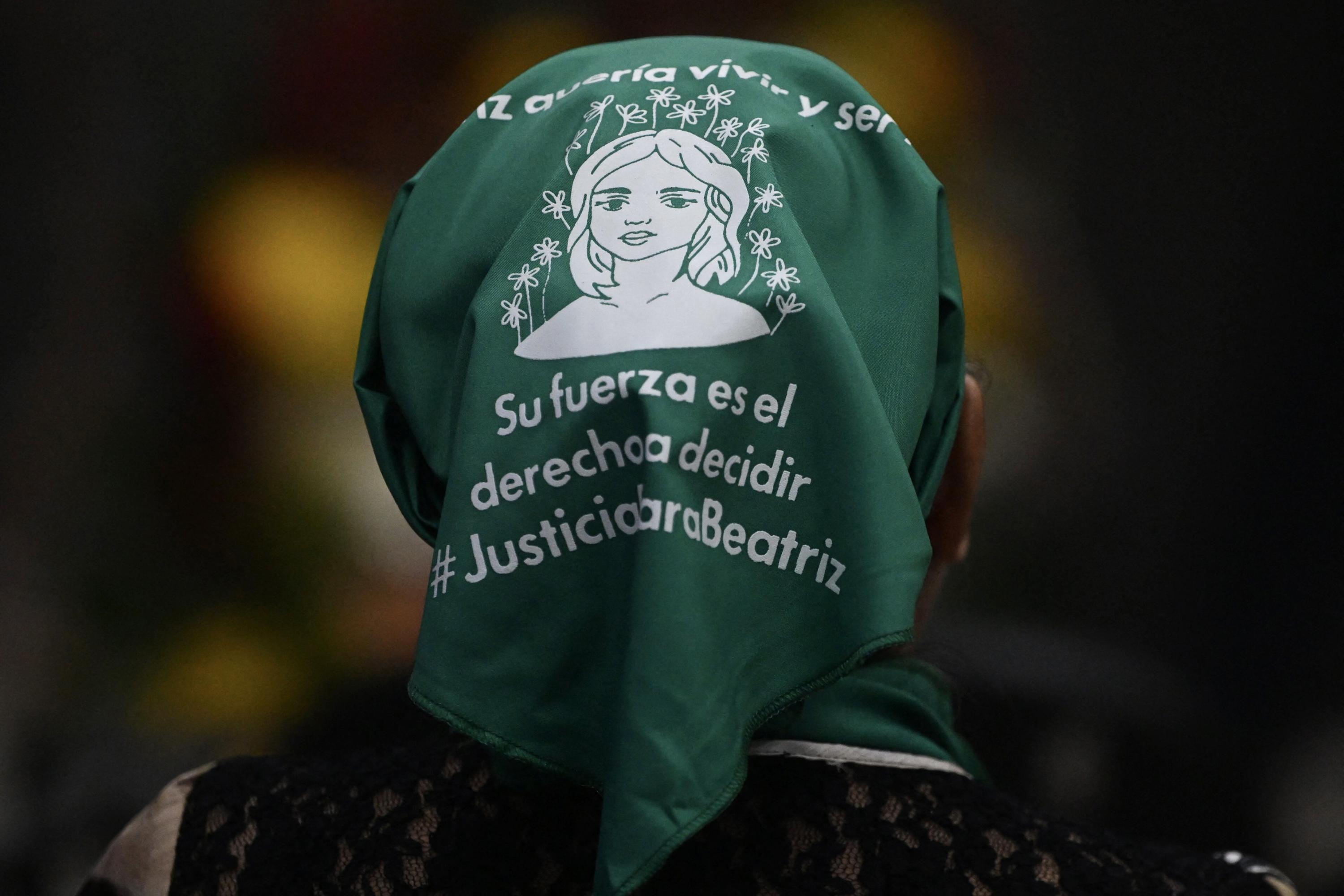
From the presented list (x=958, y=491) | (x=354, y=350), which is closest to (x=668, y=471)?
(x=958, y=491)

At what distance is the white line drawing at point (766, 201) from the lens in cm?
45

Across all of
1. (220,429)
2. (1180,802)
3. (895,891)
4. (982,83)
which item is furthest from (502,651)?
(1180,802)

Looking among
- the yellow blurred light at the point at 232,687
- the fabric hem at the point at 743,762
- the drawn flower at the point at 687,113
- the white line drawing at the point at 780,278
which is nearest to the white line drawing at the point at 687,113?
the drawn flower at the point at 687,113

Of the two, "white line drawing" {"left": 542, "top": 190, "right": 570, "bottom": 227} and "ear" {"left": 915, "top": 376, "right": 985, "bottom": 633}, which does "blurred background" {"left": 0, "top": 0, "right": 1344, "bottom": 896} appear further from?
"white line drawing" {"left": 542, "top": 190, "right": 570, "bottom": 227}

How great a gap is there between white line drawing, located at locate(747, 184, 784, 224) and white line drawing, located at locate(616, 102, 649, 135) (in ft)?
0.24

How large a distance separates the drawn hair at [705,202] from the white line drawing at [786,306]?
0.9 inches

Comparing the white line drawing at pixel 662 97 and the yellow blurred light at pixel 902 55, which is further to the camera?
the yellow blurred light at pixel 902 55

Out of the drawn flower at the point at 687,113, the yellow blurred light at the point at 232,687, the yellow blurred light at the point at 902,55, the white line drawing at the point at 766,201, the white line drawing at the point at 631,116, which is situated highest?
the yellow blurred light at the point at 902,55

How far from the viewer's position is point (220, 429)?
1.27 meters

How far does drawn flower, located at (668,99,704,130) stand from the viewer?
481 millimetres

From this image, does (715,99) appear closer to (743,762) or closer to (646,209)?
(646,209)

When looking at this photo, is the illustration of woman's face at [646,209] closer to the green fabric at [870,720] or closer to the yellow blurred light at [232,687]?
the green fabric at [870,720]

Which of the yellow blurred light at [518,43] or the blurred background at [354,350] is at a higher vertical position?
the yellow blurred light at [518,43]

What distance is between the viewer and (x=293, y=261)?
4.17 feet
